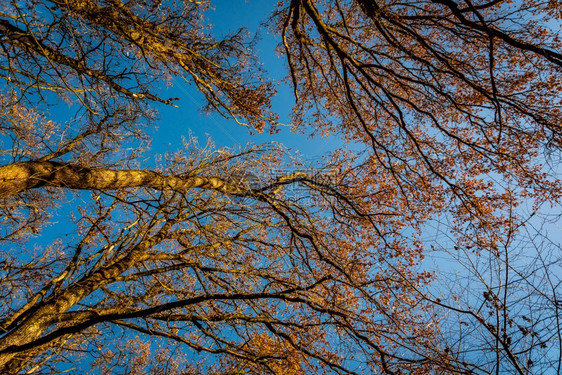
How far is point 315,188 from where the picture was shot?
593cm

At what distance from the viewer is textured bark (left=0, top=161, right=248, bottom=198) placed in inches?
109

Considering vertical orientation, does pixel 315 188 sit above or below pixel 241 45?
below

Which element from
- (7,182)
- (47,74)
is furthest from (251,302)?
(47,74)

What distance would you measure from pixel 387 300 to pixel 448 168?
9.48ft

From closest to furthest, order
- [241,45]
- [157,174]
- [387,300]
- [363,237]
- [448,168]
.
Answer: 1. [157,174]
2. [387,300]
3. [241,45]
4. [448,168]
5. [363,237]

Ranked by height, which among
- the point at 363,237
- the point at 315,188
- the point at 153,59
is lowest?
the point at 363,237

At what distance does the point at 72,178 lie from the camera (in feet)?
10.3

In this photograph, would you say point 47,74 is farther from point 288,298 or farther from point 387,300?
point 387,300

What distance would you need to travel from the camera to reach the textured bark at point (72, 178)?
278cm

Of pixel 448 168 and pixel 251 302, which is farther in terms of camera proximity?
pixel 448 168

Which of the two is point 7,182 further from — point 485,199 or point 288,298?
point 485,199

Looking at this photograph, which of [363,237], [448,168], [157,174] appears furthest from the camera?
[363,237]

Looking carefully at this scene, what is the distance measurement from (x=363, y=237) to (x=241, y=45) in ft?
15.2

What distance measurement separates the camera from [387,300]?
174 inches
